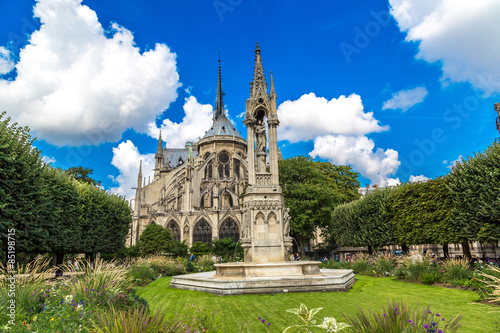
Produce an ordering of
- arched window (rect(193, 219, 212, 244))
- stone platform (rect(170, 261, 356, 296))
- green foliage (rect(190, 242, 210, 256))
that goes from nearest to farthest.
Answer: stone platform (rect(170, 261, 356, 296)) < green foliage (rect(190, 242, 210, 256)) < arched window (rect(193, 219, 212, 244))

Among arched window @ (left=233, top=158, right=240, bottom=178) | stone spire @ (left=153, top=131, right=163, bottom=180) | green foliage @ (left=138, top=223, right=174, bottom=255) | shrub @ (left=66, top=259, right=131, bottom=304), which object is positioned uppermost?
stone spire @ (left=153, top=131, right=163, bottom=180)

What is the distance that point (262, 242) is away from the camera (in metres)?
11.5

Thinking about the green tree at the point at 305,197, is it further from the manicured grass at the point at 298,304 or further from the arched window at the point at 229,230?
the manicured grass at the point at 298,304

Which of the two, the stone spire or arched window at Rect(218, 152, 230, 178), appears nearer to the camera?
arched window at Rect(218, 152, 230, 178)

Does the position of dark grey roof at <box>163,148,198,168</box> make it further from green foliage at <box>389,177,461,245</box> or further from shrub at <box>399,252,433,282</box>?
shrub at <box>399,252,433,282</box>

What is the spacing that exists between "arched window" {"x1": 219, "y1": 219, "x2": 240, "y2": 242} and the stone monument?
112 ft

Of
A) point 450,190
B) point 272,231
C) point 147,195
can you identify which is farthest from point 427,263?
point 147,195

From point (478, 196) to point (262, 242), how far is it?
408 inches

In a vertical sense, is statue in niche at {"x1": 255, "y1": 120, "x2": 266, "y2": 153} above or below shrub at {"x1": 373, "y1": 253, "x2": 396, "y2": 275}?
above

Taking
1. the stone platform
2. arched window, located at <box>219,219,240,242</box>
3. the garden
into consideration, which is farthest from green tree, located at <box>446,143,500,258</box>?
arched window, located at <box>219,219,240,242</box>

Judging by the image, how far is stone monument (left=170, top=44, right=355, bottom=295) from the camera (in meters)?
9.19

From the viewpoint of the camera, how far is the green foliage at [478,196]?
1331 centimetres

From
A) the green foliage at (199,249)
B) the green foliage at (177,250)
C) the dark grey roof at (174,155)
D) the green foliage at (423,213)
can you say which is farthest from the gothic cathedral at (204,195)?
the dark grey roof at (174,155)

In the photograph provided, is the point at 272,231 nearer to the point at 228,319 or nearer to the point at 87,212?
the point at 228,319
